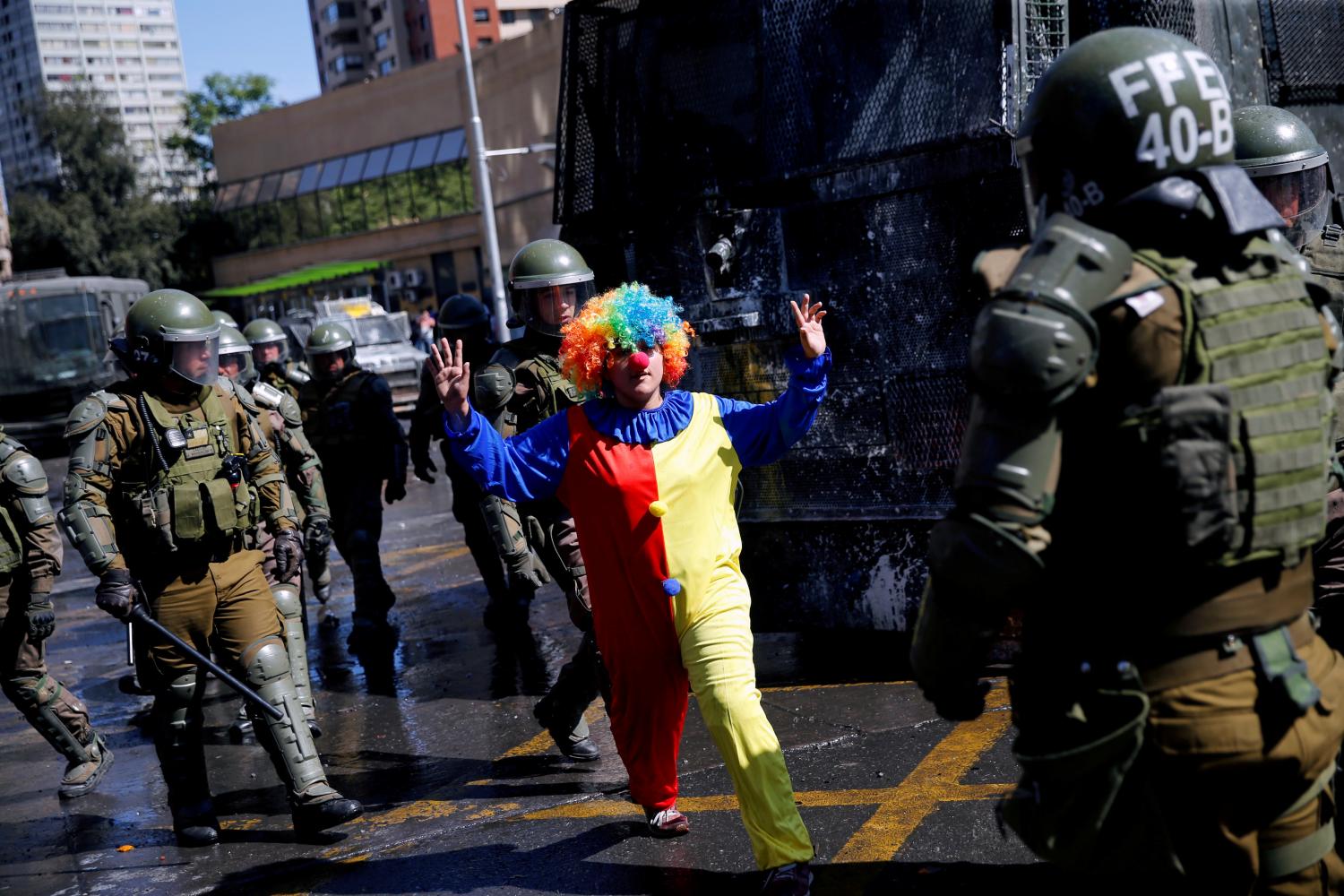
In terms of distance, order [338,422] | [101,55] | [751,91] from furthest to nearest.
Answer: [101,55] < [338,422] < [751,91]

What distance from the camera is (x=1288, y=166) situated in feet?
13.7

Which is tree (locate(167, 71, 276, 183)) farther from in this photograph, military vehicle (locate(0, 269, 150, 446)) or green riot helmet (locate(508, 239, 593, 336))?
green riot helmet (locate(508, 239, 593, 336))

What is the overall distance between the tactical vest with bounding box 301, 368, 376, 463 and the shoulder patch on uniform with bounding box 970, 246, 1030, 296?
6.32 m

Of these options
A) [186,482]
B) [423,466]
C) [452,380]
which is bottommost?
[423,466]

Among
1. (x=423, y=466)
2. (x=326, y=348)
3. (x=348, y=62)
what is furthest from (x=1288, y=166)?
(x=348, y=62)

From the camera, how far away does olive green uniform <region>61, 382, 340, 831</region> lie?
5.08 metres

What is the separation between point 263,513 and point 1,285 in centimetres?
2687

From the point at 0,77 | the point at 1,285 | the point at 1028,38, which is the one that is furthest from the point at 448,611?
the point at 0,77

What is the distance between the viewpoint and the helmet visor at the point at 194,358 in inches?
205

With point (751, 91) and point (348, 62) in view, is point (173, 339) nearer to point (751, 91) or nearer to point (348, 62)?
point (751, 91)

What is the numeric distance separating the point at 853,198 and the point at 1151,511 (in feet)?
10.3

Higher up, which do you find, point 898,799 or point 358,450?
point 358,450

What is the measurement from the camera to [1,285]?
2928 cm

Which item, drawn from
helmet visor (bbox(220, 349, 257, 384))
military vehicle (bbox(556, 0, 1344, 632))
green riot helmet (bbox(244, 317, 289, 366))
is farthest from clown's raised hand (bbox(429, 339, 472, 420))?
green riot helmet (bbox(244, 317, 289, 366))
